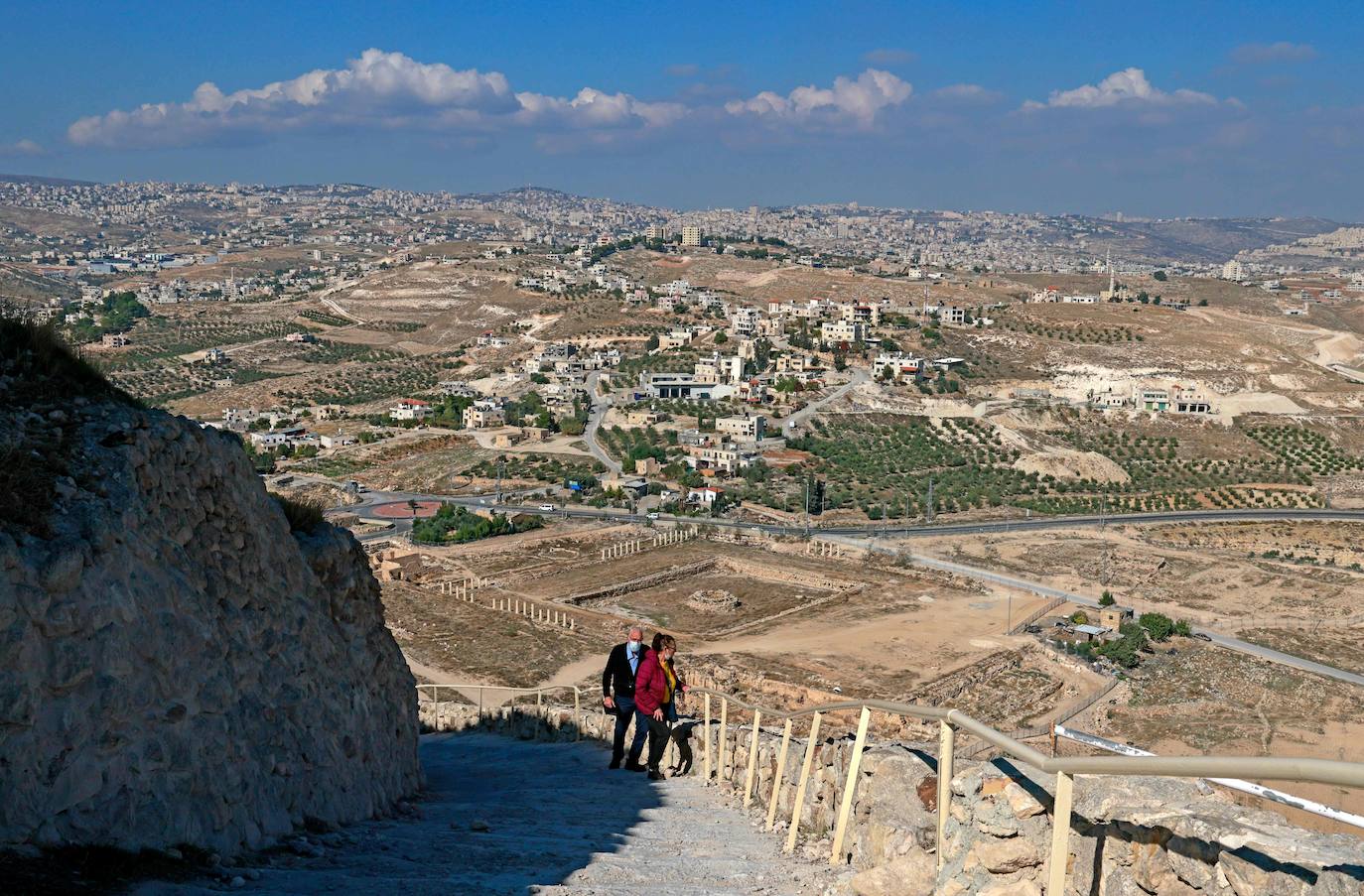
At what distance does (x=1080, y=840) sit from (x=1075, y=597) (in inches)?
1561

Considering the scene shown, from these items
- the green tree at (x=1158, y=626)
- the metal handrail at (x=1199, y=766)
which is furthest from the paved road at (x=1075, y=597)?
the metal handrail at (x=1199, y=766)

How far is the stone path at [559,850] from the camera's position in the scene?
6078 mm

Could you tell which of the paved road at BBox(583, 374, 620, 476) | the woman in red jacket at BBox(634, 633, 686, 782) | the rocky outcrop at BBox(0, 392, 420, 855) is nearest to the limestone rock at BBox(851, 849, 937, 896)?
the rocky outcrop at BBox(0, 392, 420, 855)

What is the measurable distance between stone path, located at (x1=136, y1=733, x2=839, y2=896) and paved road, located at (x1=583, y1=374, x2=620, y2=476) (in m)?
53.1

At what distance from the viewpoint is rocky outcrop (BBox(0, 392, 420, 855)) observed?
5.98m

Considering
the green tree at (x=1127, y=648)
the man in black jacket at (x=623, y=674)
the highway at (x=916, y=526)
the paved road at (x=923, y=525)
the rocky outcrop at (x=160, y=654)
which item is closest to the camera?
the rocky outcrop at (x=160, y=654)

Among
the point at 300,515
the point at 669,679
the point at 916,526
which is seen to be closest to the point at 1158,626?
the point at 916,526

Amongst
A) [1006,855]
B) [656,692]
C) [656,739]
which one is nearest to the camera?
[1006,855]

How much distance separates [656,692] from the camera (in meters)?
10.2

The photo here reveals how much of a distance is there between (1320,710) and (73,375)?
98.1 ft

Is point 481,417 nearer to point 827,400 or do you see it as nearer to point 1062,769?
point 827,400

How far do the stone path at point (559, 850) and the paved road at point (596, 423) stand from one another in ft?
174

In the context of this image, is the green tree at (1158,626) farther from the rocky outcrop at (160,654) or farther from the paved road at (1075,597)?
the rocky outcrop at (160,654)

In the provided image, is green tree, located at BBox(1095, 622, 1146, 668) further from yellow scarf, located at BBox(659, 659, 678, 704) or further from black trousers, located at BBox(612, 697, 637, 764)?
yellow scarf, located at BBox(659, 659, 678, 704)
